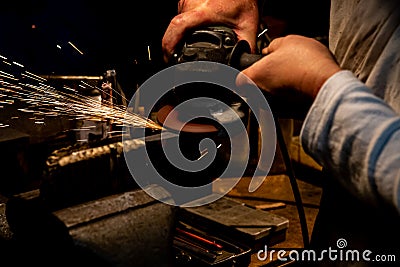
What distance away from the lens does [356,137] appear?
117 centimetres

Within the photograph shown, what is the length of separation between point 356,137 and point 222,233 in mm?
1248

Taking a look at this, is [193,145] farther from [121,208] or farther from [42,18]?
[42,18]

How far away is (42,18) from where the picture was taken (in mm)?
5367

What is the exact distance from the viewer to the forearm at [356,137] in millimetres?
1111

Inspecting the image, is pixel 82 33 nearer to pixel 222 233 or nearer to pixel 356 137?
pixel 222 233

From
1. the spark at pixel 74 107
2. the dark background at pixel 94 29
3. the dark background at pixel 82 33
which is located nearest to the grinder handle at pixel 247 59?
the spark at pixel 74 107

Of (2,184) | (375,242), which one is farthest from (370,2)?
(2,184)

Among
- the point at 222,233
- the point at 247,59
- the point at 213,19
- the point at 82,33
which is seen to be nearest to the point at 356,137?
the point at 247,59

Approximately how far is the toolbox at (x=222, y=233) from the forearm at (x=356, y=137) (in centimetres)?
89

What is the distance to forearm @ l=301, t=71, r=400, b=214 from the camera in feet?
3.65

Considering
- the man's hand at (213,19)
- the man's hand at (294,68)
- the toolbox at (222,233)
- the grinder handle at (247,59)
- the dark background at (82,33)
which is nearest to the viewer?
the man's hand at (294,68)

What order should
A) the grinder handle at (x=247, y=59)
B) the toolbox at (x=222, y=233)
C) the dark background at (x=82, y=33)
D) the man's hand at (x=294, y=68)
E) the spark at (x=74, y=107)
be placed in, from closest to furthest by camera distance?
1. the man's hand at (x=294, y=68)
2. the grinder handle at (x=247, y=59)
3. the toolbox at (x=222, y=233)
4. the spark at (x=74, y=107)
5. the dark background at (x=82, y=33)

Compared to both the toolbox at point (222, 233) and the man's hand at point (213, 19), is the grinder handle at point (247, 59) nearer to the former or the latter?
the man's hand at point (213, 19)

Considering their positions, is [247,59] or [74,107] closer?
[247,59]
